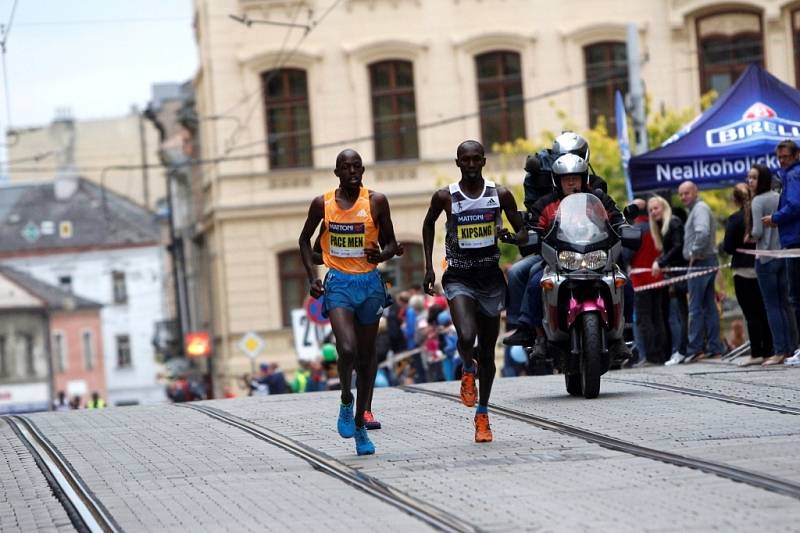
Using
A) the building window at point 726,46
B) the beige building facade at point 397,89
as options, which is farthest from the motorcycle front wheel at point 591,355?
the building window at point 726,46

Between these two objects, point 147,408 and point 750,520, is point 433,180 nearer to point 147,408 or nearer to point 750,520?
point 147,408

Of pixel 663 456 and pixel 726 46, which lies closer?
pixel 663 456

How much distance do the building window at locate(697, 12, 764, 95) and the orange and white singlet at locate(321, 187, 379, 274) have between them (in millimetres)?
34662

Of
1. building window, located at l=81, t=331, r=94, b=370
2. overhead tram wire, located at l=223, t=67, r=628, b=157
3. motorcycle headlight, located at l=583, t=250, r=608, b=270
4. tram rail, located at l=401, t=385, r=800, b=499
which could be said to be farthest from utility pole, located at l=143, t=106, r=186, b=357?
tram rail, located at l=401, t=385, r=800, b=499

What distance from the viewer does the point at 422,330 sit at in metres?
24.9

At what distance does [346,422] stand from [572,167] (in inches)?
147

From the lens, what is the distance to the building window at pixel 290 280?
46438 mm

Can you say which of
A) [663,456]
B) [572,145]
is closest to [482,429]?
[663,456]

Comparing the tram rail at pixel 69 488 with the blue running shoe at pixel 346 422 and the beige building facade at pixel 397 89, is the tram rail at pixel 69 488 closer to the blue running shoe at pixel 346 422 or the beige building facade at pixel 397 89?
the blue running shoe at pixel 346 422

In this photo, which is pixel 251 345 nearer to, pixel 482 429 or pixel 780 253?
pixel 780 253

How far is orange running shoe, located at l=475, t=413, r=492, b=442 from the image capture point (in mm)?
12078

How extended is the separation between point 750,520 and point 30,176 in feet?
363

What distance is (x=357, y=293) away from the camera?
38.7 ft

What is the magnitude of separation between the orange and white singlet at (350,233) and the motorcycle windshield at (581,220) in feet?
10.5
